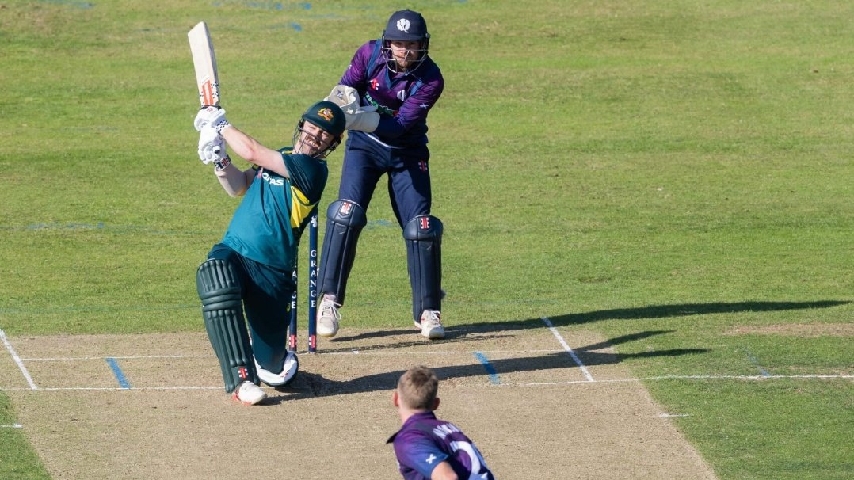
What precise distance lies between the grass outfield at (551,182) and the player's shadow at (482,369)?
0.12 meters

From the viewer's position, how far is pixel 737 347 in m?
11.6

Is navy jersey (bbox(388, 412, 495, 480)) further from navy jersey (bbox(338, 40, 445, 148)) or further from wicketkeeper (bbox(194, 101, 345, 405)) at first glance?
navy jersey (bbox(338, 40, 445, 148))

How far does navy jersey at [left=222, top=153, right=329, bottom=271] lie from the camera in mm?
9711

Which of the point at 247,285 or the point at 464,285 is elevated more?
the point at 247,285

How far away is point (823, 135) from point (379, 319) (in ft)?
29.9

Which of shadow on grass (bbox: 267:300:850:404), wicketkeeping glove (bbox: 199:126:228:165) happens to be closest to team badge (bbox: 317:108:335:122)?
wicketkeeping glove (bbox: 199:126:228:165)

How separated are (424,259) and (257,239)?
2.29 m

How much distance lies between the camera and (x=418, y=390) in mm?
6656

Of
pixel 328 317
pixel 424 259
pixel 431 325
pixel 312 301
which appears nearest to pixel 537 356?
pixel 431 325

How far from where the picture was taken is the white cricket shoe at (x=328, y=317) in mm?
11461

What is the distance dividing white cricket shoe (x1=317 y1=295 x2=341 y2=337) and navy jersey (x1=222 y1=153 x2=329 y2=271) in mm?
1705

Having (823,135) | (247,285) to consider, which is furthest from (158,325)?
(823,135)

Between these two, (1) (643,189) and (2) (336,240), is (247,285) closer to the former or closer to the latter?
(2) (336,240)

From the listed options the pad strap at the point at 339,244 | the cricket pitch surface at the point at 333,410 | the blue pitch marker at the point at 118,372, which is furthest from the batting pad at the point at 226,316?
the pad strap at the point at 339,244
